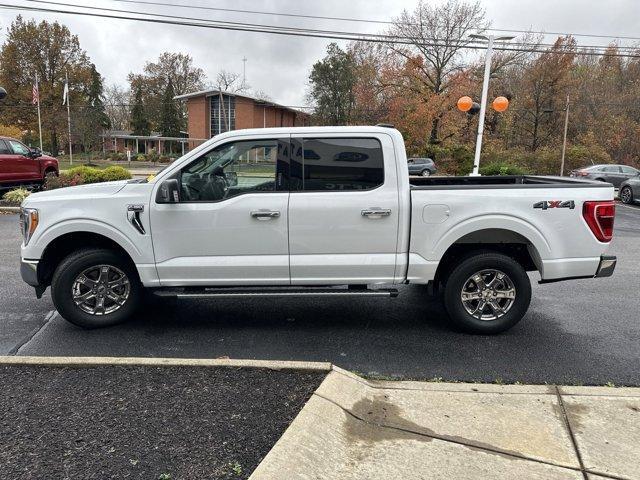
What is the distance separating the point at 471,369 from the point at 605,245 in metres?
1.87

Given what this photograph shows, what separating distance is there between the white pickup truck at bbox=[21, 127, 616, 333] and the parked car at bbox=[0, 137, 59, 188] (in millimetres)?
12740

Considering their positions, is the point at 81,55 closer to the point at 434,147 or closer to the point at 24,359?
the point at 434,147

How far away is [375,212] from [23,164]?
605 inches

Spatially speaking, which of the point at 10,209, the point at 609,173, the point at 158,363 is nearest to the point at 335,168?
the point at 158,363

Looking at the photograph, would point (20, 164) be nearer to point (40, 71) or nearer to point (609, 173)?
point (609, 173)

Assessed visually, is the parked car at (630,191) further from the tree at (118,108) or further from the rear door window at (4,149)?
the tree at (118,108)

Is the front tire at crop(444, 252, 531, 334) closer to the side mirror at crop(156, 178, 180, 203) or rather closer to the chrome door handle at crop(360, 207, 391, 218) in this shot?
the chrome door handle at crop(360, 207, 391, 218)

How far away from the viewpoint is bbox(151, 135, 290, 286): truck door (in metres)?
4.55

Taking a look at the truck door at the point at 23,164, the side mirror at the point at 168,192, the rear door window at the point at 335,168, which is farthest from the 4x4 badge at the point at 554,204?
the truck door at the point at 23,164

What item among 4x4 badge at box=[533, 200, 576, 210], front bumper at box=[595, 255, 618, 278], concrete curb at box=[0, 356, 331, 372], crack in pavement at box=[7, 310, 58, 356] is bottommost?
crack in pavement at box=[7, 310, 58, 356]

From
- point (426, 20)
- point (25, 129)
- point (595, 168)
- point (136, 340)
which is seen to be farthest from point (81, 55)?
point (136, 340)

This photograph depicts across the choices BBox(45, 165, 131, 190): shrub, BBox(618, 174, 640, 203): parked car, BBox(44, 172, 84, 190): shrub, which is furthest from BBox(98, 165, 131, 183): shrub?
BBox(618, 174, 640, 203): parked car

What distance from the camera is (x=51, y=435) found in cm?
293

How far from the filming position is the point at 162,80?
7394 centimetres
